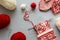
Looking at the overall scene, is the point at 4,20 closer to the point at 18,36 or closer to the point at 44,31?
the point at 18,36

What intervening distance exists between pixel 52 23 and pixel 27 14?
0.14 metres

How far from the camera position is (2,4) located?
2.75 feet

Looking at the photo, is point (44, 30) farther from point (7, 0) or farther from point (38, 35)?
point (7, 0)

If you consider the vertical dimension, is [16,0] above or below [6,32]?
above

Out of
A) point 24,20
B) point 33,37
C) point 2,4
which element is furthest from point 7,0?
point 33,37

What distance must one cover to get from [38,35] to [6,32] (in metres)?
0.18

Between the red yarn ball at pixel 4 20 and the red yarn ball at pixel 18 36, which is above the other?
the red yarn ball at pixel 4 20

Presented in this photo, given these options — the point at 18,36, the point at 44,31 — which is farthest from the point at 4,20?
the point at 44,31

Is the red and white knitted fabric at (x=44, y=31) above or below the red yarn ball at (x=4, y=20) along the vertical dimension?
below

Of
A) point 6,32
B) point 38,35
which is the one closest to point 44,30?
point 38,35

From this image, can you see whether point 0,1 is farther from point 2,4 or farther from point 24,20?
point 24,20

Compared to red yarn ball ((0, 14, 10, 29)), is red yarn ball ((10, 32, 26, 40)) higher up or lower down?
lower down

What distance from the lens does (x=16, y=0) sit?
86cm

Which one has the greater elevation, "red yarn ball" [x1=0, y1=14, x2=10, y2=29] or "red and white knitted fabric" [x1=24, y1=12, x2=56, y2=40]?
"red yarn ball" [x1=0, y1=14, x2=10, y2=29]
